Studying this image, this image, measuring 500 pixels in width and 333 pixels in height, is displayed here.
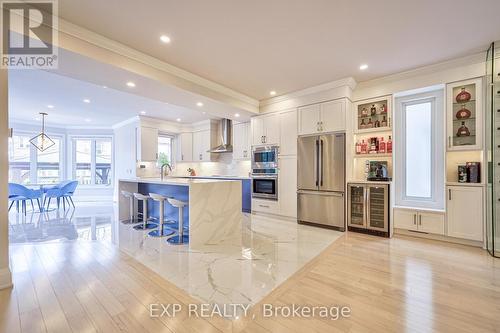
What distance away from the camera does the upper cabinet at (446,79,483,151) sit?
3211mm

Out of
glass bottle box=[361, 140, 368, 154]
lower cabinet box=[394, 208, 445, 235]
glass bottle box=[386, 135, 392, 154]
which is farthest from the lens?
glass bottle box=[361, 140, 368, 154]

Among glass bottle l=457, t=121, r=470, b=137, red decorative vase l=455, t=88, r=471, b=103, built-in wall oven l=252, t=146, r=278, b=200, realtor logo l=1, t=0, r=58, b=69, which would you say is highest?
realtor logo l=1, t=0, r=58, b=69

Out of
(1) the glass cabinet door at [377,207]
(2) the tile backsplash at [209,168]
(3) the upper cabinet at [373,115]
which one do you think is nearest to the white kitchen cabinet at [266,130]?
(2) the tile backsplash at [209,168]

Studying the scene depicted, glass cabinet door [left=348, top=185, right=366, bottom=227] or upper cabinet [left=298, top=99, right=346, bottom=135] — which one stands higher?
upper cabinet [left=298, top=99, right=346, bottom=135]

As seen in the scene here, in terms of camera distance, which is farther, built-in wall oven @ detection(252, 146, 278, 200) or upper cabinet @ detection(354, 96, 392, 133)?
built-in wall oven @ detection(252, 146, 278, 200)

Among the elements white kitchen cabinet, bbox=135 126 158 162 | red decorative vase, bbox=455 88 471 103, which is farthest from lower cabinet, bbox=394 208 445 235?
white kitchen cabinet, bbox=135 126 158 162

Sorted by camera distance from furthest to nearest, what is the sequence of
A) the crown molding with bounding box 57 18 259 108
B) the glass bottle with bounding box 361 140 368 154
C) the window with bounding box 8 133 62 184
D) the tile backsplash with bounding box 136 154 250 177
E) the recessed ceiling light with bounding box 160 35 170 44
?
1. the window with bounding box 8 133 62 184
2. the tile backsplash with bounding box 136 154 250 177
3. the glass bottle with bounding box 361 140 368 154
4. the recessed ceiling light with bounding box 160 35 170 44
5. the crown molding with bounding box 57 18 259 108

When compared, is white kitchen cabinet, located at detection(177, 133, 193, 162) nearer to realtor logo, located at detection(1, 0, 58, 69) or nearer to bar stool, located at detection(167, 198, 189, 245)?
bar stool, located at detection(167, 198, 189, 245)

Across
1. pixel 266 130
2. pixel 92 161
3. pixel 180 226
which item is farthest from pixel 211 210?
pixel 92 161

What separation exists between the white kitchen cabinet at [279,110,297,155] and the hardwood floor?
2.47 meters

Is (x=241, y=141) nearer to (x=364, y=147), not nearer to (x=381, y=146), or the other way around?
(x=364, y=147)

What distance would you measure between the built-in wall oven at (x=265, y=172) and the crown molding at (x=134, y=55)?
4.93 ft

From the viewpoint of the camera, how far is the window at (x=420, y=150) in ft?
12.2

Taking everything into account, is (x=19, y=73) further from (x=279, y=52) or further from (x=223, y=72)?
(x=279, y=52)
